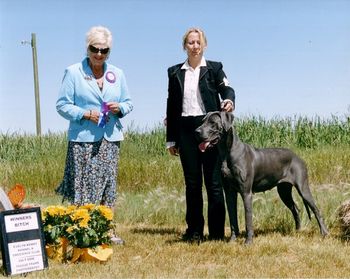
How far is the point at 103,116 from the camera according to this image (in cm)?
572

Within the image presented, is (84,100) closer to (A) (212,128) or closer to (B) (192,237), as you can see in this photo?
(A) (212,128)

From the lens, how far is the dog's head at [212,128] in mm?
5469

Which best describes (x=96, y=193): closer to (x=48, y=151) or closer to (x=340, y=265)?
(x=340, y=265)

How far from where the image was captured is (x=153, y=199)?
816 cm

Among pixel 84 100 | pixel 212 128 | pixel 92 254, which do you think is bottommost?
pixel 92 254

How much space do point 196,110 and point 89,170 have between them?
4.17 ft

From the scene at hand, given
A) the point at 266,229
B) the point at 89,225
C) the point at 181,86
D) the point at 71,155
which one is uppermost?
the point at 181,86

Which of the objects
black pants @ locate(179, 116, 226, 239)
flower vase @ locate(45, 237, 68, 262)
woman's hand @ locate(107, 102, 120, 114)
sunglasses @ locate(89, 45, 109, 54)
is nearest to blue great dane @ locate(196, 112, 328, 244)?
black pants @ locate(179, 116, 226, 239)

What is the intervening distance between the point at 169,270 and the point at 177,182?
579 centimetres

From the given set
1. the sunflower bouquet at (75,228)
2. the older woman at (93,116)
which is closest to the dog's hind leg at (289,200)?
the older woman at (93,116)

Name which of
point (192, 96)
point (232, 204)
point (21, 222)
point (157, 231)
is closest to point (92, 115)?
point (192, 96)

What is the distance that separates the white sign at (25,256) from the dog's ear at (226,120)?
80.9 inches

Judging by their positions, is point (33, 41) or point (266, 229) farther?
point (33, 41)

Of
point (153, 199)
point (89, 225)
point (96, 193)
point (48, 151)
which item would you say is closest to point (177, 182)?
point (153, 199)
